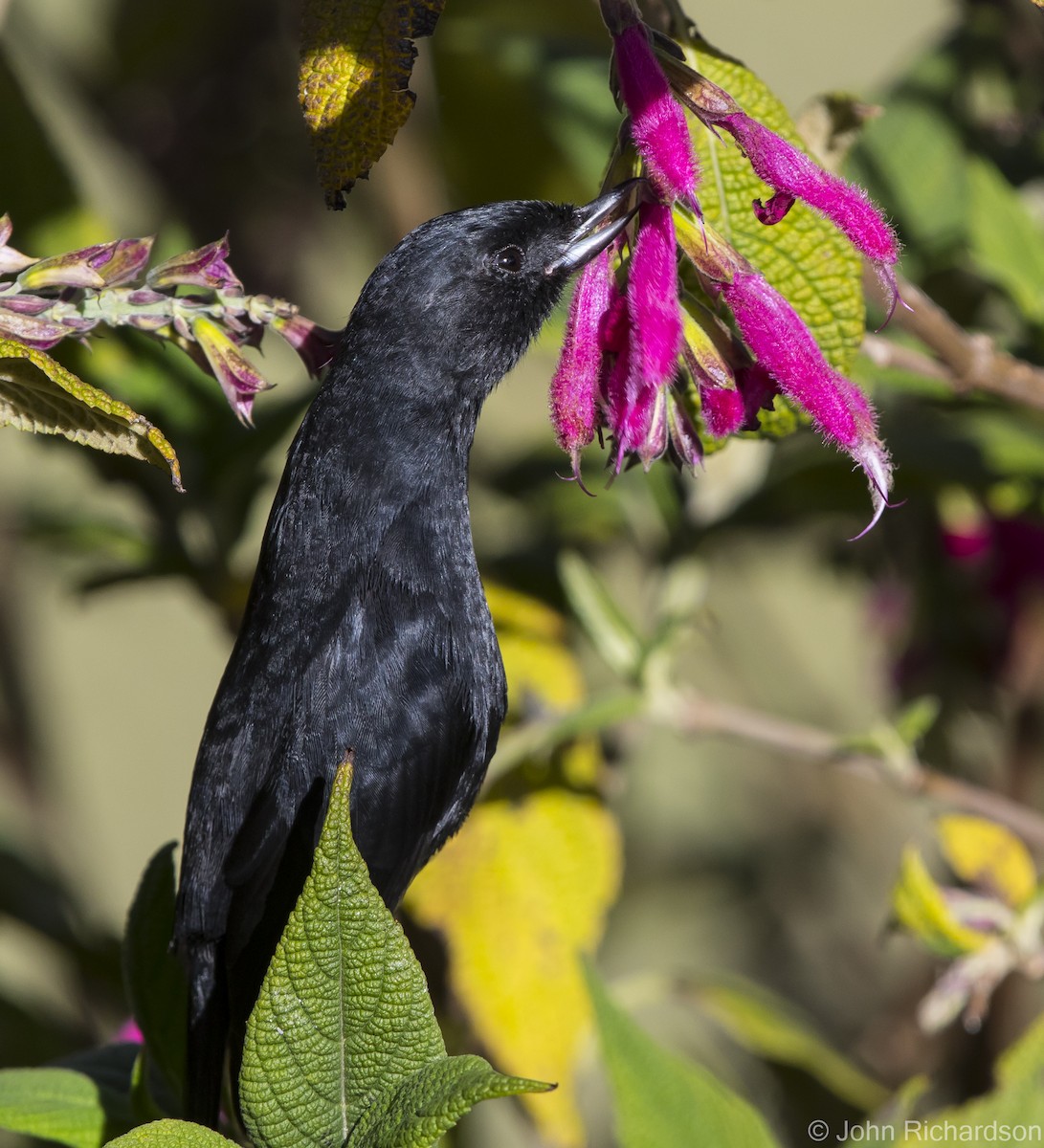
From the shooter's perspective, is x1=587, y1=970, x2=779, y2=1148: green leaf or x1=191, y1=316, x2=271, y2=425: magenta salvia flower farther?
x1=587, y1=970, x2=779, y2=1148: green leaf

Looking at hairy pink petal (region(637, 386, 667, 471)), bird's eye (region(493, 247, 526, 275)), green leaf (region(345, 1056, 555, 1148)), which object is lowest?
green leaf (region(345, 1056, 555, 1148))

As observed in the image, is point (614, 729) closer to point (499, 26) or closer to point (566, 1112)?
point (566, 1112)

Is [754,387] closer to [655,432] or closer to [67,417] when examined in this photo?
[655,432]

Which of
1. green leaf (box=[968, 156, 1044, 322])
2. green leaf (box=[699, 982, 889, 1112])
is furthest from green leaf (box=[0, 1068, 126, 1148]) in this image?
green leaf (box=[968, 156, 1044, 322])

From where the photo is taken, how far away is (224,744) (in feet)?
3.27

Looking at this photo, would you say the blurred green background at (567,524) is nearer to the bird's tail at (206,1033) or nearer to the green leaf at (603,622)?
the green leaf at (603,622)

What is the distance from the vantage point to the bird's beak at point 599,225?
2.66 ft

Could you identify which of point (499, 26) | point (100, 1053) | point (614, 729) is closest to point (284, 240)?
point (499, 26)

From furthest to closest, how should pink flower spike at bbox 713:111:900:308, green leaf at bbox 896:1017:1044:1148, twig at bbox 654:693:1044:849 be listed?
1. twig at bbox 654:693:1044:849
2. green leaf at bbox 896:1017:1044:1148
3. pink flower spike at bbox 713:111:900:308

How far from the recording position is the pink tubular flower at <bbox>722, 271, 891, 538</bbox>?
2.55ft

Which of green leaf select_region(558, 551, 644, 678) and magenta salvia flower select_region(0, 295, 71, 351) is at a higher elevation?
magenta salvia flower select_region(0, 295, 71, 351)

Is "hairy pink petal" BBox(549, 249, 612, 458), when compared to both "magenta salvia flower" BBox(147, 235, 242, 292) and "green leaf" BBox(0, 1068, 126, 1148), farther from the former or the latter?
"green leaf" BBox(0, 1068, 126, 1148)

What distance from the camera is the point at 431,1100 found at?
673 millimetres

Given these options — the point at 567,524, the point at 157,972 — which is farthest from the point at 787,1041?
the point at 157,972
